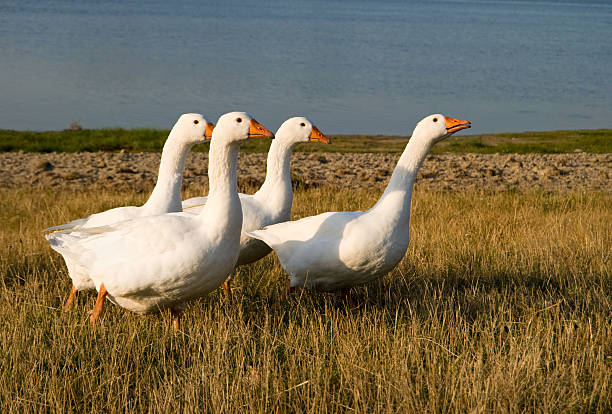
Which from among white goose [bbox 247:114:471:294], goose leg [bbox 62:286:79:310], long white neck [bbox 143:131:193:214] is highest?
long white neck [bbox 143:131:193:214]

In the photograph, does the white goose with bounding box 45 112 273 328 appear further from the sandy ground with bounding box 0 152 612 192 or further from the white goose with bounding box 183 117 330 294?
the sandy ground with bounding box 0 152 612 192

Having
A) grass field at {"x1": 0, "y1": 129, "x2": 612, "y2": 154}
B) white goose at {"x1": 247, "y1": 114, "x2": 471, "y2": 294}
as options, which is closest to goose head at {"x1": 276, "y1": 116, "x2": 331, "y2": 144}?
white goose at {"x1": 247, "y1": 114, "x2": 471, "y2": 294}

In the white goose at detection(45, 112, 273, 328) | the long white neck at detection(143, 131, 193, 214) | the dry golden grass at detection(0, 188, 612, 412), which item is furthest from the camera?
the long white neck at detection(143, 131, 193, 214)

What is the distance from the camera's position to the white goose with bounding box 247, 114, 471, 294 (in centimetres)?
514

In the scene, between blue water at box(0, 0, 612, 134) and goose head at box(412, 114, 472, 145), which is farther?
blue water at box(0, 0, 612, 134)

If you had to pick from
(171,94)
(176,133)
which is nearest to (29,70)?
(171,94)

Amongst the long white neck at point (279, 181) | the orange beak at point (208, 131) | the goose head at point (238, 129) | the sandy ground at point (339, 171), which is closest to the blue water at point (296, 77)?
the sandy ground at point (339, 171)

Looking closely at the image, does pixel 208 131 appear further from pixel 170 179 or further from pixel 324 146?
pixel 324 146

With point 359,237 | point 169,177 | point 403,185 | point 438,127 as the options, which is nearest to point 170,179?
point 169,177

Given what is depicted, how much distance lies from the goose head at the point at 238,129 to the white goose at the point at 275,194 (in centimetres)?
162

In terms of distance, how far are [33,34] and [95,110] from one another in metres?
35.4

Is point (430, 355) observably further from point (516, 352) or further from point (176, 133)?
point (176, 133)

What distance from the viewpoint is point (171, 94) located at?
3888 cm

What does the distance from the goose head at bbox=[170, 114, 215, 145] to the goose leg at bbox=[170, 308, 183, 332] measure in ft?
5.25
